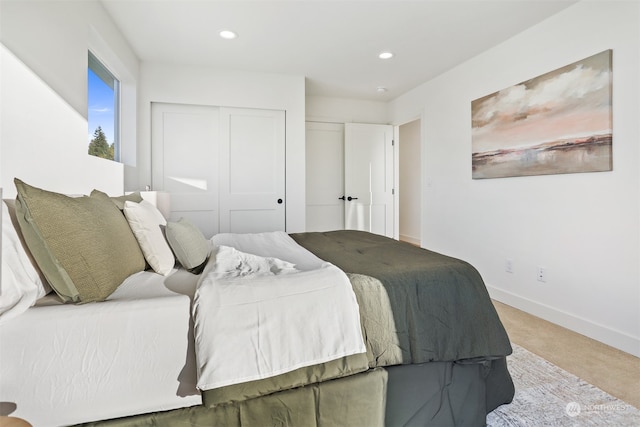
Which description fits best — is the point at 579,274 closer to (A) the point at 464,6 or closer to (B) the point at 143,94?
(A) the point at 464,6

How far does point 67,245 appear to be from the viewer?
104cm

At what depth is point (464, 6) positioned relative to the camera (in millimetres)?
2482

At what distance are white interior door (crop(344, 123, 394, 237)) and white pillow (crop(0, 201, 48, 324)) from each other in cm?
421

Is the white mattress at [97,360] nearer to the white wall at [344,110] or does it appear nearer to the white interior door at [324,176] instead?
the white interior door at [324,176]

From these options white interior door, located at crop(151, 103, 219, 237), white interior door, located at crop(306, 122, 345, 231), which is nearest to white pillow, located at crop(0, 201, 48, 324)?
white interior door, located at crop(151, 103, 219, 237)

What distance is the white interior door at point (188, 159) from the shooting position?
3.68 meters

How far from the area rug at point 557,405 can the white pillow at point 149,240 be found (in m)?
1.67

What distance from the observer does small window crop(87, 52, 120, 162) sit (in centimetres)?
258

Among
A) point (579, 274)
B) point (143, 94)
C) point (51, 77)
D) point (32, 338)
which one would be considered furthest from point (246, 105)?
point (579, 274)

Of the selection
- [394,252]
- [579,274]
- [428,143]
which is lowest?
[579,274]

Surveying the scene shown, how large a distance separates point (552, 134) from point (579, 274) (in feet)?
3.72

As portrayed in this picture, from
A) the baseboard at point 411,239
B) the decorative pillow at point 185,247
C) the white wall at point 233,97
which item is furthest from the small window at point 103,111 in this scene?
the baseboard at point 411,239
